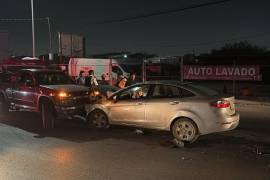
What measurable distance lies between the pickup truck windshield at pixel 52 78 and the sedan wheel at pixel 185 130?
542 cm

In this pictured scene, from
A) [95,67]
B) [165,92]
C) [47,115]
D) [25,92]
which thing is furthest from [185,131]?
[95,67]

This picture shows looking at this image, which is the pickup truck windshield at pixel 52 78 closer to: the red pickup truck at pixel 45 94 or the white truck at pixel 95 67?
the red pickup truck at pixel 45 94

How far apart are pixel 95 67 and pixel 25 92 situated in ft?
46.8

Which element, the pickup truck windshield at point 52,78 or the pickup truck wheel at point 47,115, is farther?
the pickup truck windshield at point 52,78

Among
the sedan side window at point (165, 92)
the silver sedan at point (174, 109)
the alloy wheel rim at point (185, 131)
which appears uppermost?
the sedan side window at point (165, 92)

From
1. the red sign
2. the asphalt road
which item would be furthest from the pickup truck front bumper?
the red sign

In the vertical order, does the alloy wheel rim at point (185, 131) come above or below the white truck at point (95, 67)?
below

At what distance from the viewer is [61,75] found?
537 inches

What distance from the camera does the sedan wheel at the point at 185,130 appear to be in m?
8.87

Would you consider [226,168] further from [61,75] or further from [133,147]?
[61,75]

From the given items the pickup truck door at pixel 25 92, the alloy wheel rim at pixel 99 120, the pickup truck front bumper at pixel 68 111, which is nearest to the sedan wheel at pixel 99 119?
the alloy wheel rim at pixel 99 120

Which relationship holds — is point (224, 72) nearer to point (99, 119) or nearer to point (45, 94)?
point (45, 94)

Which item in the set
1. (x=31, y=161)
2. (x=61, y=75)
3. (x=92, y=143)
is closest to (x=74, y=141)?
(x=92, y=143)

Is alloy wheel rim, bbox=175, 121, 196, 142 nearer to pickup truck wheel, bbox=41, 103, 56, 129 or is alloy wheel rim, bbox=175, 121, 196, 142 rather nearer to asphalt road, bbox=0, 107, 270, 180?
asphalt road, bbox=0, 107, 270, 180
